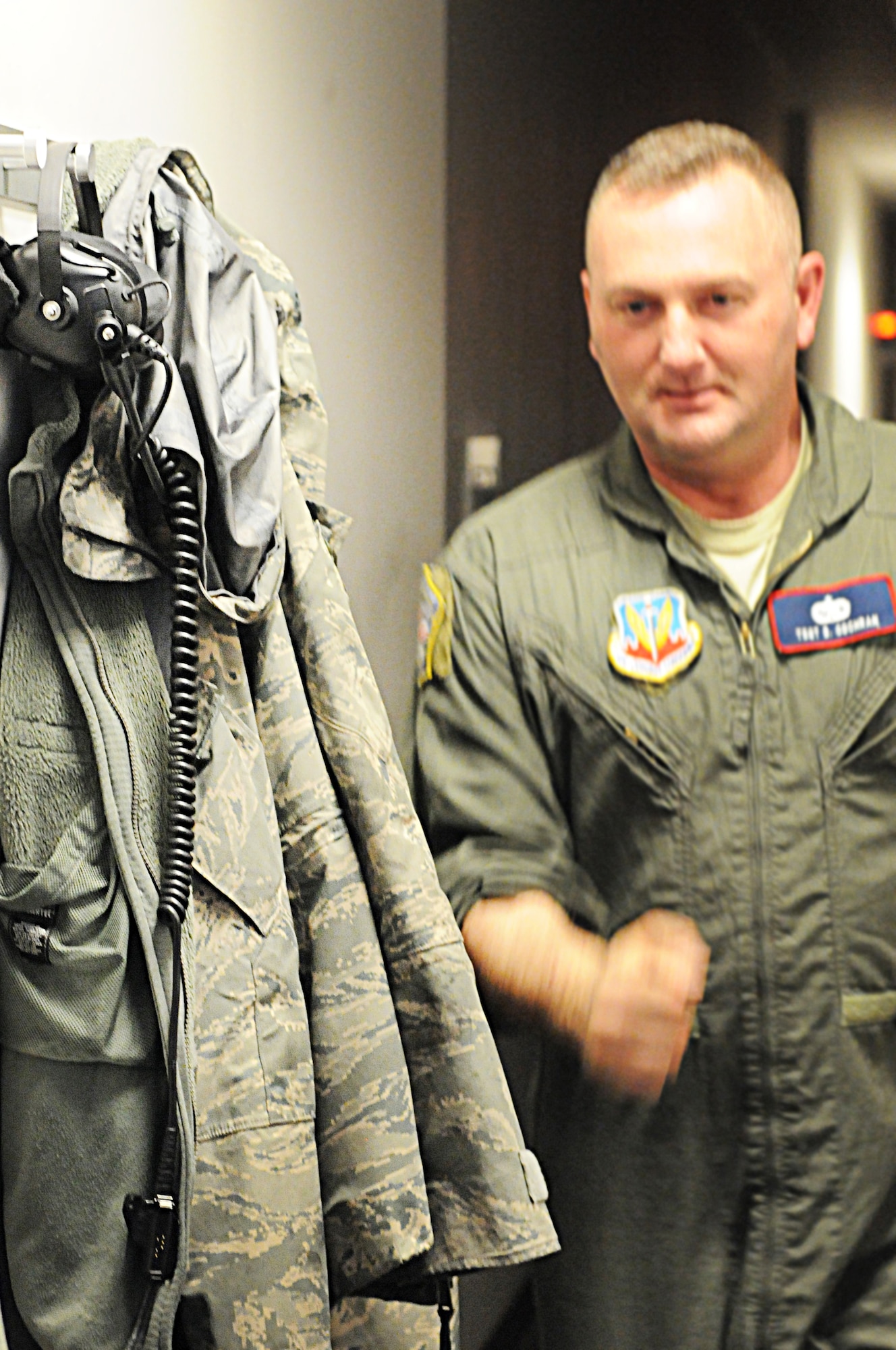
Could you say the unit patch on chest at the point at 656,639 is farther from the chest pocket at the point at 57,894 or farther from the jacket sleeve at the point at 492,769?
the chest pocket at the point at 57,894

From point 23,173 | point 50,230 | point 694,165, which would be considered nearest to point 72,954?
point 50,230

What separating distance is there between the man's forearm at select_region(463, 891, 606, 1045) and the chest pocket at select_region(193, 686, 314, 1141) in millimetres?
403

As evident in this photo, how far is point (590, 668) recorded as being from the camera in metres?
1.31

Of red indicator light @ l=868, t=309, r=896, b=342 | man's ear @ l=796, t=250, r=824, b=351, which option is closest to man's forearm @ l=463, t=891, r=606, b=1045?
man's ear @ l=796, t=250, r=824, b=351

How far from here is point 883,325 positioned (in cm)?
165

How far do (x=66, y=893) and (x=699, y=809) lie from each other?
2.39 ft

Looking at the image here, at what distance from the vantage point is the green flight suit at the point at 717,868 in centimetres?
125

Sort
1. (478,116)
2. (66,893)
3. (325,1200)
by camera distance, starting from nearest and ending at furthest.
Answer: (66,893) → (325,1200) → (478,116)

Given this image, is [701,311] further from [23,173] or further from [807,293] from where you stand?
[23,173]

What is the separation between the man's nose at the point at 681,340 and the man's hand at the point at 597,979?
22.3 inches

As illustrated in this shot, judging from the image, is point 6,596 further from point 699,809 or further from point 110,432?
point 699,809

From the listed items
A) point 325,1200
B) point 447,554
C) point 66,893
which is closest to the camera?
point 66,893

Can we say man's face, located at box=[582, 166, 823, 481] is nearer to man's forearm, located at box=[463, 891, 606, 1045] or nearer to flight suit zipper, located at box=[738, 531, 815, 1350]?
flight suit zipper, located at box=[738, 531, 815, 1350]

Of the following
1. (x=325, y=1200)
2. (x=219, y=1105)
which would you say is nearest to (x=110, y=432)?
(x=219, y=1105)
